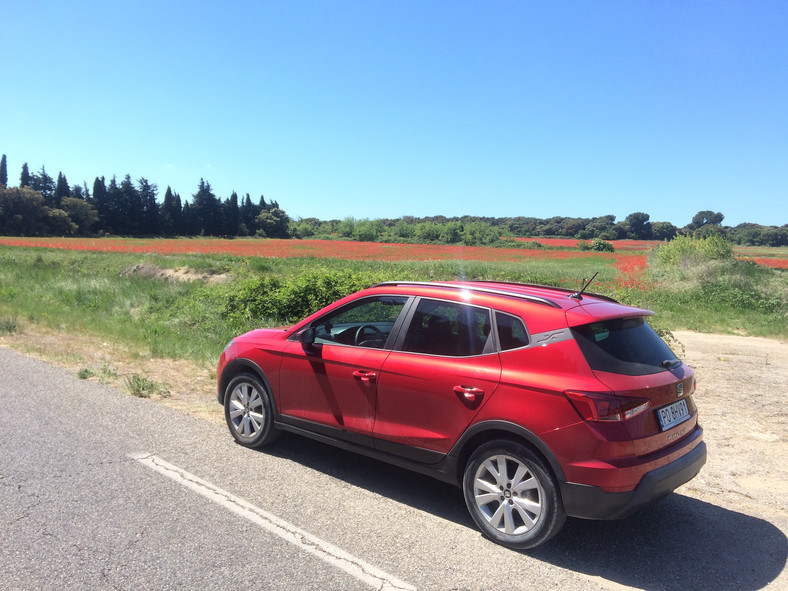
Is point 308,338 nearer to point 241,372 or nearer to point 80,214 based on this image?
point 241,372

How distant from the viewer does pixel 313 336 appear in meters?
4.75

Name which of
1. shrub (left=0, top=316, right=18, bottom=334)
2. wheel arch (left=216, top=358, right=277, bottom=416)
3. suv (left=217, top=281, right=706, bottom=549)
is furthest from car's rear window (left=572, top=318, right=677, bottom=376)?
shrub (left=0, top=316, right=18, bottom=334)

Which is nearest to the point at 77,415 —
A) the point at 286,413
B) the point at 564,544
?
the point at 286,413

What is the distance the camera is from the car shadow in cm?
326

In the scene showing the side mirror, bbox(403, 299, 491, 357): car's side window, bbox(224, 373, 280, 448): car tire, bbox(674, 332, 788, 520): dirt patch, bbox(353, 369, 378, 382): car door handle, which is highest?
bbox(403, 299, 491, 357): car's side window

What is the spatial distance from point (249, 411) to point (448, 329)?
2.38 m

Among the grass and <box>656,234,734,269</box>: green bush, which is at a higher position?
<box>656,234,734,269</box>: green bush

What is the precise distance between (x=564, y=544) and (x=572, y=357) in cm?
130

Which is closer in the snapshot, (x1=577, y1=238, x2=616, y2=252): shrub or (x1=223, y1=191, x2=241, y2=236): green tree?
(x1=577, y1=238, x2=616, y2=252): shrub

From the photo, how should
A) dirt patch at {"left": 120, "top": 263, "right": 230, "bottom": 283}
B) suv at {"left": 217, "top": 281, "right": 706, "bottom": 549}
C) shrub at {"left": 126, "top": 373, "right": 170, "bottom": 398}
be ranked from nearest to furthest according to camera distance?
suv at {"left": 217, "top": 281, "right": 706, "bottom": 549} → shrub at {"left": 126, "top": 373, "right": 170, "bottom": 398} → dirt patch at {"left": 120, "top": 263, "right": 230, "bottom": 283}

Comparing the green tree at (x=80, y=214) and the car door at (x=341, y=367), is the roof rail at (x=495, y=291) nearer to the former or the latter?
the car door at (x=341, y=367)

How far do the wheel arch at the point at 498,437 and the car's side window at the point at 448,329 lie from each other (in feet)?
1.76

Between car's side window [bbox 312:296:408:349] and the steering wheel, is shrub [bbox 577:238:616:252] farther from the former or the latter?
the steering wheel

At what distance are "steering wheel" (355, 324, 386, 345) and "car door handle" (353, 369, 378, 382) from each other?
0.29 m
